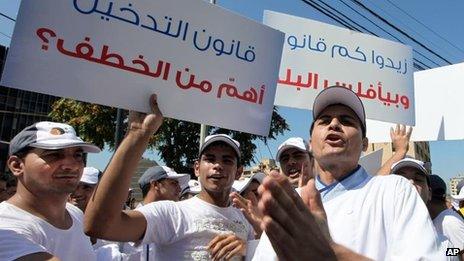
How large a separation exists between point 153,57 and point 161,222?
Result: 3.14 feet

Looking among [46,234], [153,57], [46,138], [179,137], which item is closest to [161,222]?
[46,234]

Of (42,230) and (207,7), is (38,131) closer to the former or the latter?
(42,230)

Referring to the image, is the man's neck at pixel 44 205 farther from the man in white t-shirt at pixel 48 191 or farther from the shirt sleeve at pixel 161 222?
the shirt sleeve at pixel 161 222

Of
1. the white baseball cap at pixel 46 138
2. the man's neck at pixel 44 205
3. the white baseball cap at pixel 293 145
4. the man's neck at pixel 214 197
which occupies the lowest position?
the man's neck at pixel 44 205

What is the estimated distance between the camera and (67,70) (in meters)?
2.24

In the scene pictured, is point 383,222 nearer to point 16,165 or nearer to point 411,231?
point 411,231

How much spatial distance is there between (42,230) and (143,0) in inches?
55.0

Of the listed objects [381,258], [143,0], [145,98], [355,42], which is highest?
[355,42]

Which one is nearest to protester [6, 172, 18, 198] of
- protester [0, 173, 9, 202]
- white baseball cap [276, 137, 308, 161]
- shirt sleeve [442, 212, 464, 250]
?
protester [0, 173, 9, 202]

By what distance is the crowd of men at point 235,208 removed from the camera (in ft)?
3.26

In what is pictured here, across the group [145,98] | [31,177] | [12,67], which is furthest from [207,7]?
[31,177]

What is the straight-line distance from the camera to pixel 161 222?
2.42 metres

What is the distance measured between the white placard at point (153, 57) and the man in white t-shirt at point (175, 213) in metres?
0.20

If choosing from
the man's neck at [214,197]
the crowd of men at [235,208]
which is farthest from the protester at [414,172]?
the man's neck at [214,197]
